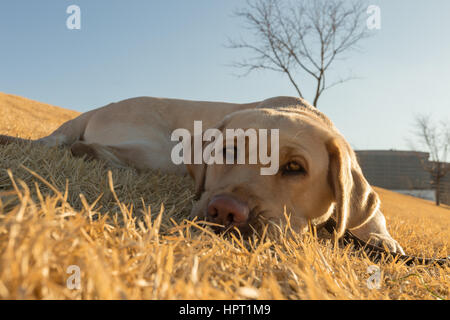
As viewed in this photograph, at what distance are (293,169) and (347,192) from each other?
0.42 metres

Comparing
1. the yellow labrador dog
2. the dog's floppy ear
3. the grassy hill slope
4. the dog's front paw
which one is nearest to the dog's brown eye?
the yellow labrador dog

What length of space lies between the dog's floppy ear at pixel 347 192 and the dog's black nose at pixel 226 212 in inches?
31.4

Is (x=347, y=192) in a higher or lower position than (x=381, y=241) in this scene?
higher

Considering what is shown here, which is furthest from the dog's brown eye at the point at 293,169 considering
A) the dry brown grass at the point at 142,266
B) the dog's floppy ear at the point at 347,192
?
the dry brown grass at the point at 142,266

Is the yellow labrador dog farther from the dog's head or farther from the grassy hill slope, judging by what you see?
the grassy hill slope

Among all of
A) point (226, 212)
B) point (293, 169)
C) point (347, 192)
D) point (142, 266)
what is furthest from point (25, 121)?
point (142, 266)

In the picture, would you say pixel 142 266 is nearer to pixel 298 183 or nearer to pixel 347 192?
pixel 298 183

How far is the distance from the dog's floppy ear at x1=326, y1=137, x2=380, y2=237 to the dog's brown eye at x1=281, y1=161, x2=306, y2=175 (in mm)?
254

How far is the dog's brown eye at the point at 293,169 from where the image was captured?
2.36 m

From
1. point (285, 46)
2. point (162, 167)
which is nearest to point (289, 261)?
point (162, 167)

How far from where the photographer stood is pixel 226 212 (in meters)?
1.92

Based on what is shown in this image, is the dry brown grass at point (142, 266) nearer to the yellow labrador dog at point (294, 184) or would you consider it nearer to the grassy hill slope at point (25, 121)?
the yellow labrador dog at point (294, 184)

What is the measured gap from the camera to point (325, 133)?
2590mm
